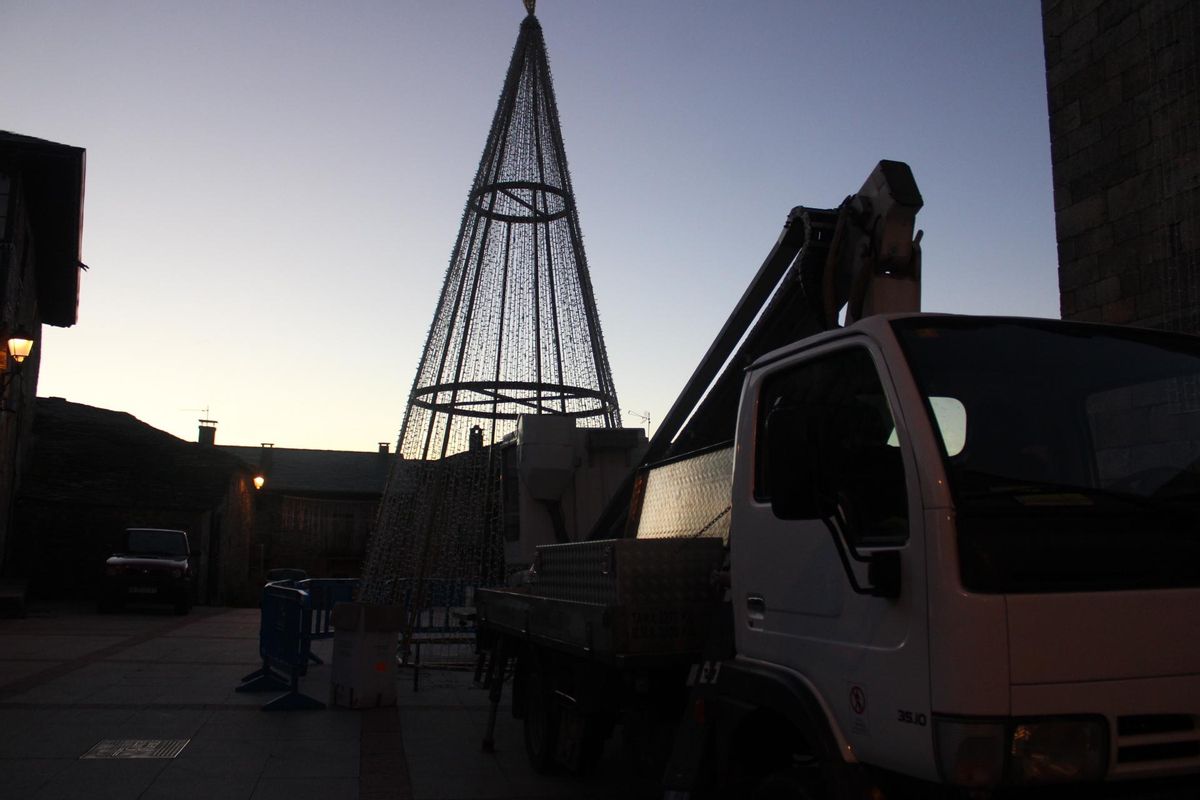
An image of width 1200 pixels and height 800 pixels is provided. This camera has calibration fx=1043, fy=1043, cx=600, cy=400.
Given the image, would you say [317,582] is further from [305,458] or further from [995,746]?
[305,458]

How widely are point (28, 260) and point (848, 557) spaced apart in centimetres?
2580

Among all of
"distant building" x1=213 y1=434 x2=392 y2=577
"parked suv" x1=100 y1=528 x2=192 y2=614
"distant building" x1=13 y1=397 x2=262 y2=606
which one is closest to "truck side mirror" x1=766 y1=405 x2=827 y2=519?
"parked suv" x1=100 y1=528 x2=192 y2=614

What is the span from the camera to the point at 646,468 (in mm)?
6391

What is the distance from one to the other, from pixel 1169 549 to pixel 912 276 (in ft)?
6.33

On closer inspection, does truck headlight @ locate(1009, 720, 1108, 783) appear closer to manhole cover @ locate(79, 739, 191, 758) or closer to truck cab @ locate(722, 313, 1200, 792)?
truck cab @ locate(722, 313, 1200, 792)

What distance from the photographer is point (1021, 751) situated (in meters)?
2.50

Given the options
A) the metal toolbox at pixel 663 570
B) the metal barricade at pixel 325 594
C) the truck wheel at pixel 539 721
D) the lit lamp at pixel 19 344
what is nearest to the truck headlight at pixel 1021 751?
the metal toolbox at pixel 663 570

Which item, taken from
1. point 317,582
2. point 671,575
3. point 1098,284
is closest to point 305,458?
point 317,582

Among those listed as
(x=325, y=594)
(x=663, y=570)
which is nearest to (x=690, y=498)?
(x=663, y=570)

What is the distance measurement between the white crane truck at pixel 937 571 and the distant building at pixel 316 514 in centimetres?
4116

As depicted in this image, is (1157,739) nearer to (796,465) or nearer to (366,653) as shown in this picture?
(796,465)

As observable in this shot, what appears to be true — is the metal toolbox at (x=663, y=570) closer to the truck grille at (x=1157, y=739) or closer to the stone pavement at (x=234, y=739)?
the truck grille at (x=1157, y=739)

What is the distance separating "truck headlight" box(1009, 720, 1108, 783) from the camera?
2.50m

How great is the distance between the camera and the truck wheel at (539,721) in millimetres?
6570
